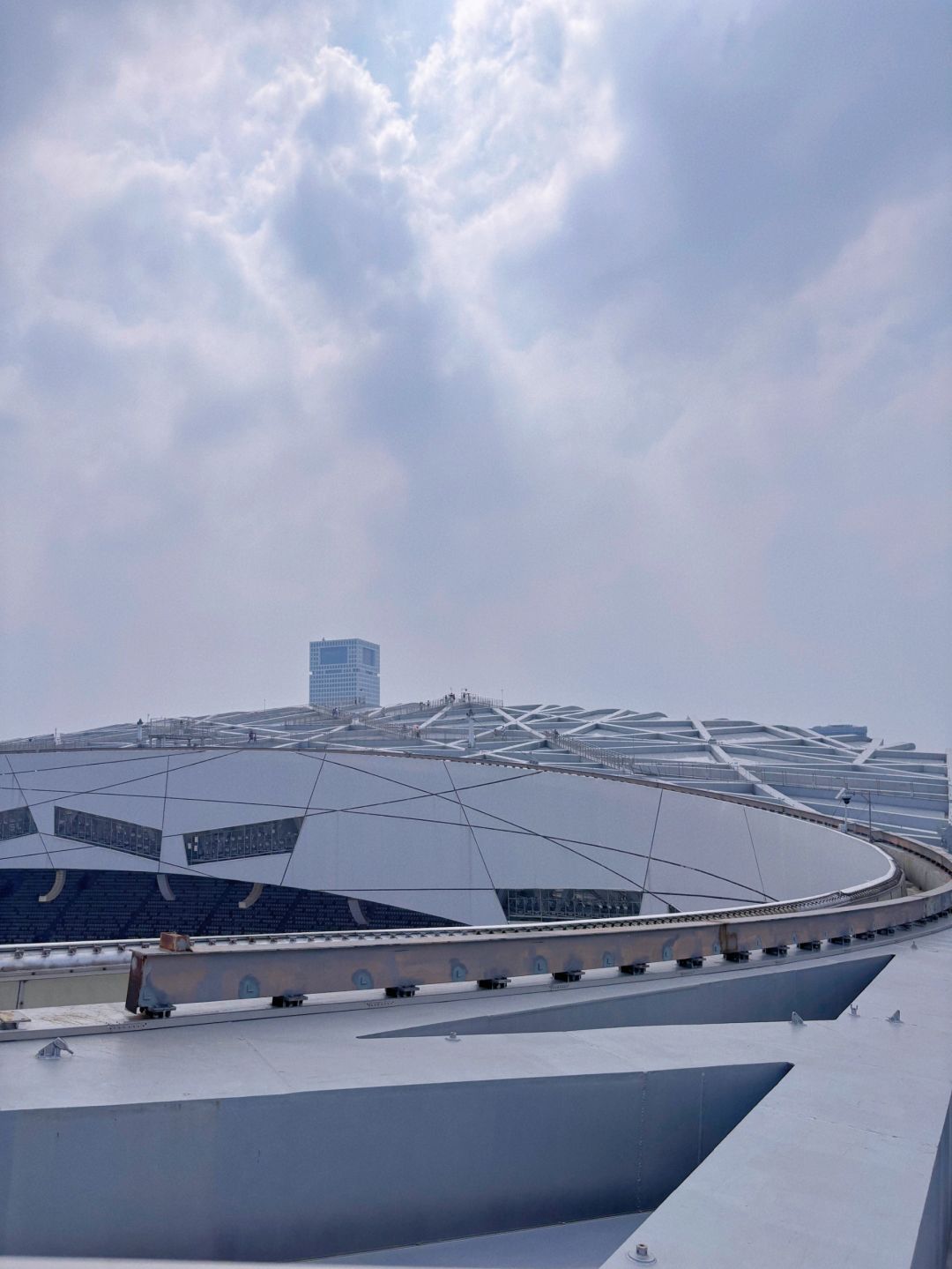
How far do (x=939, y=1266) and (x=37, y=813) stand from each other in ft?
72.6

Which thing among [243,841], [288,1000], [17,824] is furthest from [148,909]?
[288,1000]

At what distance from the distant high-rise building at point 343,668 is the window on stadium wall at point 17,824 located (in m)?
145

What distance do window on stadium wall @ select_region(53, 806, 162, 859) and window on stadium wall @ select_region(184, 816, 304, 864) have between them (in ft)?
3.26

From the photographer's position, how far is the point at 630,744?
24844 millimetres

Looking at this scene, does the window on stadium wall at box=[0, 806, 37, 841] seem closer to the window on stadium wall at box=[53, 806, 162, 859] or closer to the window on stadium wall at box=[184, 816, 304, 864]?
the window on stadium wall at box=[53, 806, 162, 859]

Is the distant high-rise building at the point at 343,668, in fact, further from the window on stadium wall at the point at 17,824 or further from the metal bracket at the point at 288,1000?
the metal bracket at the point at 288,1000

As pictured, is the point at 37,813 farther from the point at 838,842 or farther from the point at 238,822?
the point at 838,842

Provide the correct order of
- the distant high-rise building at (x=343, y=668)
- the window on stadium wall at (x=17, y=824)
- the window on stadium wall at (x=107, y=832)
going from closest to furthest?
the window on stadium wall at (x=107, y=832)
the window on stadium wall at (x=17, y=824)
the distant high-rise building at (x=343, y=668)

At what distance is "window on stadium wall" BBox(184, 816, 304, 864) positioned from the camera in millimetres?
18812

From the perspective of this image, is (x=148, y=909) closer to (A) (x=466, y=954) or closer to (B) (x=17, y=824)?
(B) (x=17, y=824)

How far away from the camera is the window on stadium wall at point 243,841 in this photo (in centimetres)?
1881

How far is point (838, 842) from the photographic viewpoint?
12250mm

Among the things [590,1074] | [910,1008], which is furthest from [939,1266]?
[910,1008]

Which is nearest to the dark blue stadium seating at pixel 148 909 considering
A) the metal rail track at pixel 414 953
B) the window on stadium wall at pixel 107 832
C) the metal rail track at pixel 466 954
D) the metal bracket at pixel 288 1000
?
the window on stadium wall at pixel 107 832
